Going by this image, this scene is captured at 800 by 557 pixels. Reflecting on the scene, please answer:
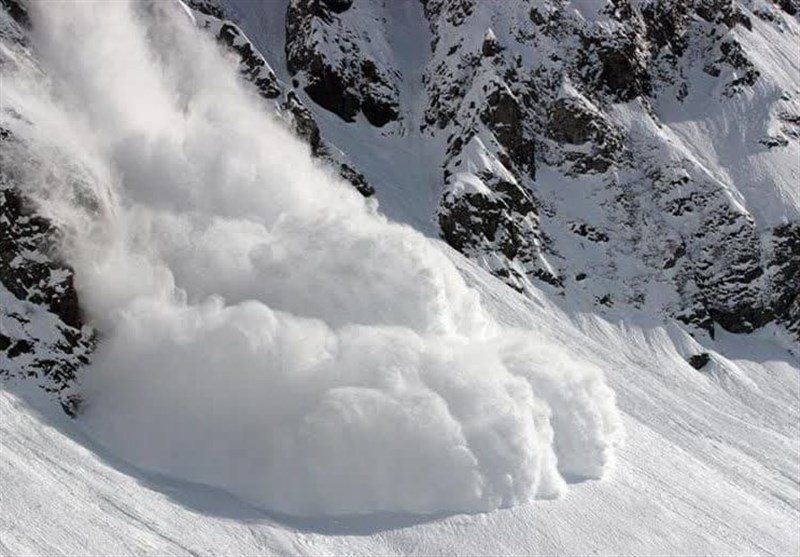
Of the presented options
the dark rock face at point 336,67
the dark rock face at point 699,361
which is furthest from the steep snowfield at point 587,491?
the dark rock face at point 336,67

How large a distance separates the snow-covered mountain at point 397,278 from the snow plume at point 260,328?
15 cm

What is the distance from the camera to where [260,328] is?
4809 cm

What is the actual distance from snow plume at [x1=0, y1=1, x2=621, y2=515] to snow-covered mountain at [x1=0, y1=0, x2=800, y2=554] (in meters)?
0.15

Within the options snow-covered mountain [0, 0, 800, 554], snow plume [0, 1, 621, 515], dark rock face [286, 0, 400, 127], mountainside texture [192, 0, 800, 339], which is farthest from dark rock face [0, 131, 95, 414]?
dark rock face [286, 0, 400, 127]

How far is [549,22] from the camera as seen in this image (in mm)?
80500

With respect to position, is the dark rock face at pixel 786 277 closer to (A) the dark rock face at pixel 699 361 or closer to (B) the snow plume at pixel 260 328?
(A) the dark rock face at pixel 699 361

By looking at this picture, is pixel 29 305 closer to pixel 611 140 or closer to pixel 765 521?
pixel 765 521

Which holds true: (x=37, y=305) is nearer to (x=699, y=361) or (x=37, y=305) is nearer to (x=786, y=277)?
(x=699, y=361)

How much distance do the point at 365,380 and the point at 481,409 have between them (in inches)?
217

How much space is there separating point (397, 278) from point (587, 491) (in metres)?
14.2

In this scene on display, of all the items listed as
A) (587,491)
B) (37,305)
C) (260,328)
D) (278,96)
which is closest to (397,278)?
(260,328)

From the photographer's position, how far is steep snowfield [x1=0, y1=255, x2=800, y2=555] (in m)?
37.9

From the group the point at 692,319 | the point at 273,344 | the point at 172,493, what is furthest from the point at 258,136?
the point at 692,319

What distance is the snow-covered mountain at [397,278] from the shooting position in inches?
1727
